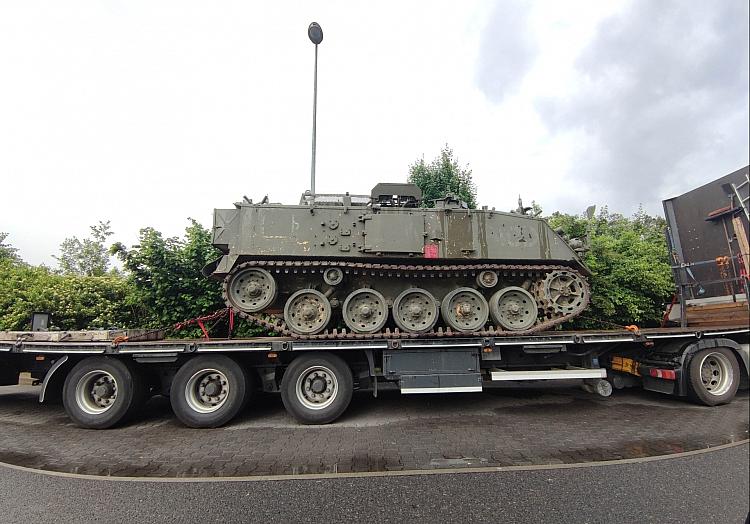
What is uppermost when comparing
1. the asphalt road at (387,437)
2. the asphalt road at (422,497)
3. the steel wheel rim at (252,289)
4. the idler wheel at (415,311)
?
the steel wheel rim at (252,289)

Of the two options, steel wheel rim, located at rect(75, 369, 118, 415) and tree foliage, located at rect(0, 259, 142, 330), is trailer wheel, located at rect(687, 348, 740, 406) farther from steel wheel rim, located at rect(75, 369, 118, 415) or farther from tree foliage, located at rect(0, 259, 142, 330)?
tree foliage, located at rect(0, 259, 142, 330)

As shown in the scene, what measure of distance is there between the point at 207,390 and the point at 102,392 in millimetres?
1775

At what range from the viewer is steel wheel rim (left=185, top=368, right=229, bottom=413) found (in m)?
6.05

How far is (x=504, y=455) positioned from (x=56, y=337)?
7330 mm

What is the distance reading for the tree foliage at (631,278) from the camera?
10953 millimetres

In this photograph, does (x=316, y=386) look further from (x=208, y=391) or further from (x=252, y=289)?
(x=252, y=289)

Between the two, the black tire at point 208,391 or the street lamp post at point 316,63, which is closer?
the black tire at point 208,391

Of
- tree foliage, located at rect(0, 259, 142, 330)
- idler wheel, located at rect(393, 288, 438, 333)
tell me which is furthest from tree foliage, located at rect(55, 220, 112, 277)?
idler wheel, located at rect(393, 288, 438, 333)

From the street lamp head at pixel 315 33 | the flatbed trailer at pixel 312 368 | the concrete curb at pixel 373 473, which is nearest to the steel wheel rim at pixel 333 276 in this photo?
the flatbed trailer at pixel 312 368

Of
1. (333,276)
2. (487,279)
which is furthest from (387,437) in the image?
(487,279)

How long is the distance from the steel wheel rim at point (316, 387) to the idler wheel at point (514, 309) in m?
3.50

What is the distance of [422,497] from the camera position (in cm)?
347

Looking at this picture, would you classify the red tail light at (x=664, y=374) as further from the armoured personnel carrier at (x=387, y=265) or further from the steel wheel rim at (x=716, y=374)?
the armoured personnel carrier at (x=387, y=265)

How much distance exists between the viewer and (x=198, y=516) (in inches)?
128
